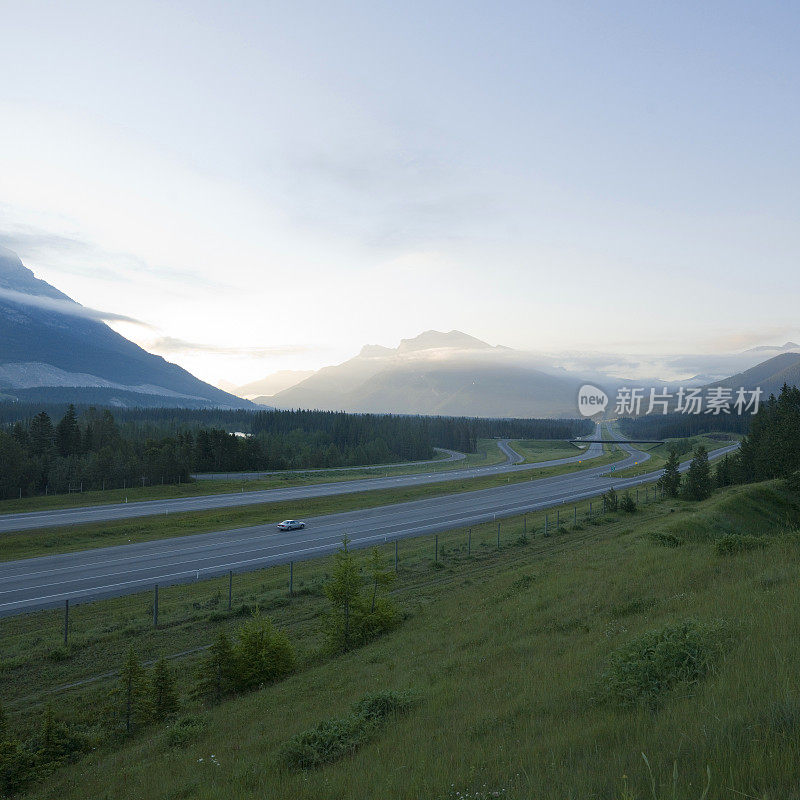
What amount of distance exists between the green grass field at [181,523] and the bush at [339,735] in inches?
1640

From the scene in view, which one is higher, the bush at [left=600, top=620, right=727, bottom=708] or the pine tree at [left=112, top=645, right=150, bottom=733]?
the bush at [left=600, top=620, right=727, bottom=708]

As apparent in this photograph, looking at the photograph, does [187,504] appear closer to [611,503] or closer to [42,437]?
[611,503]

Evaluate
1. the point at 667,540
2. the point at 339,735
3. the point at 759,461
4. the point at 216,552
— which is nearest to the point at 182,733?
the point at 339,735

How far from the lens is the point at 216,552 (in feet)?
136

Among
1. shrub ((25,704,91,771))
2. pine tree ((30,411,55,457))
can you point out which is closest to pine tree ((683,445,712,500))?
shrub ((25,704,91,771))

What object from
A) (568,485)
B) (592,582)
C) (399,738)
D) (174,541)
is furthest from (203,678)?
(568,485)

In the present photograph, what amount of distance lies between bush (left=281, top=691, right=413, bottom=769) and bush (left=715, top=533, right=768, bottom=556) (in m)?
14.9

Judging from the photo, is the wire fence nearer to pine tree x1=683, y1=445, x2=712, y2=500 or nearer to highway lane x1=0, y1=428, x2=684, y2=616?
highway lane x1=0, y1=428, x2=684, y2=616

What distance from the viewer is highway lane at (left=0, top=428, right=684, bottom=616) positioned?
32188mm

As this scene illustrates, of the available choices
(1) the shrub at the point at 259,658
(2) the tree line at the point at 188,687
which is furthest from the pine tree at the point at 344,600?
(1) the shrub at the point at 259,658

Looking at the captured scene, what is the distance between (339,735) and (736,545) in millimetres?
17516

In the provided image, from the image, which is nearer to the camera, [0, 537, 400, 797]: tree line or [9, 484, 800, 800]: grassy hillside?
[9, 484, 800, 800]: grassy hillside

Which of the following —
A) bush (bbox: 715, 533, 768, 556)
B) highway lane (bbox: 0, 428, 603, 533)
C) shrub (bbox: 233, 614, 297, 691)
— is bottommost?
highway lane (bbox: 0, 428, 603, 533)

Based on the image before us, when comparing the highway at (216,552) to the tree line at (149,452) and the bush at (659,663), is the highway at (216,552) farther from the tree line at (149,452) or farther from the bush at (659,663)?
the tree line at (149,452)
